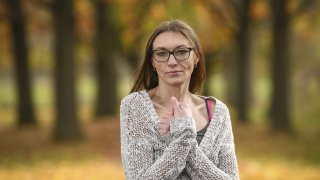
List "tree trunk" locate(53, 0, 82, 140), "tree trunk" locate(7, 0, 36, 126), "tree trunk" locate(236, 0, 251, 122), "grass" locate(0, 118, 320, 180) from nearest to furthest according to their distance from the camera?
"grass" locate(0, 118, 320, 180)
"tree trunk" locate(53, 0, 82, 140)
"tree trunk" locate(7, 0, 36, 126)
"tree trunk" locate(236, 0, 251, 122)

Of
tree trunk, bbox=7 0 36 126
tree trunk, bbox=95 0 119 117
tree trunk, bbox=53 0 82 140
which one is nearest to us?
tree trunk, bbox=53 0 82 140

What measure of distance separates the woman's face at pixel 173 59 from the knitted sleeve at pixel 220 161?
1.11 ft

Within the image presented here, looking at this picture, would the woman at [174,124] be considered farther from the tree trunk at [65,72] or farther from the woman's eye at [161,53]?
the tree trunk at [65,72]

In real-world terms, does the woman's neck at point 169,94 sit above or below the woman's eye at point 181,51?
below

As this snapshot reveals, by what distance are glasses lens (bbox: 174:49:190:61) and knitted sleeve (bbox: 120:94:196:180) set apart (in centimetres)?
32

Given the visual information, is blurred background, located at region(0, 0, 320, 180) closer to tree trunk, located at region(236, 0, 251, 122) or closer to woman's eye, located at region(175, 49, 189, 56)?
tree trunk, located at region(236, 0, 251, 122)

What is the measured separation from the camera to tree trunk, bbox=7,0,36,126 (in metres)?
20.6

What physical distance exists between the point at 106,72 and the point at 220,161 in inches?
816

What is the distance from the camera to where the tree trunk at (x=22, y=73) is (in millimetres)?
20625

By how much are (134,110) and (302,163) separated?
10.7m

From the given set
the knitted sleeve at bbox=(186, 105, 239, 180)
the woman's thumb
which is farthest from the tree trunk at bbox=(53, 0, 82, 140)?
the woman's thumb

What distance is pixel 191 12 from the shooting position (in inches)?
618

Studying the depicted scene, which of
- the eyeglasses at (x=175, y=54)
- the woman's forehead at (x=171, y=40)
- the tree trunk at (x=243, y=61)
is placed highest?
the woman's forehead at (x=171, y=40)

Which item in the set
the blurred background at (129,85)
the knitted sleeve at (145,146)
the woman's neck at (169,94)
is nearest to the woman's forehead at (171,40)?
the woman's neck at (169,94)
